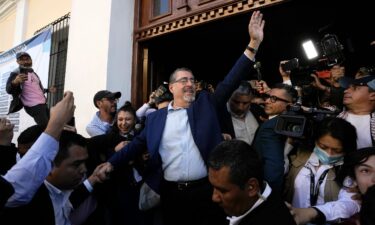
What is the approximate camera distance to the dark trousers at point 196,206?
220 centimetres

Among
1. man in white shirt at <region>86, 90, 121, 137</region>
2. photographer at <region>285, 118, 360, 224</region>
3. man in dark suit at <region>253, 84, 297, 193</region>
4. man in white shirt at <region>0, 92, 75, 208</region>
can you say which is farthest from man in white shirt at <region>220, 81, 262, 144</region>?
man in white shirt at <region>0, 92, 75, 208</region>

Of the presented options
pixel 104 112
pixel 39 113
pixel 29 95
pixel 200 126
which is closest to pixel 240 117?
pixel 200 126

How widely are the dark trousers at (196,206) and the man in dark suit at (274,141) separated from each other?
43 cm

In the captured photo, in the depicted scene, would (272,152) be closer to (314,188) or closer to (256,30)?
(314,188)

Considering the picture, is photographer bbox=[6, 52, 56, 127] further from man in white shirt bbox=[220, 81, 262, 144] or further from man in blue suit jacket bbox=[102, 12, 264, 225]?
man in white shirt bbox=[220, 81, 262, 144]

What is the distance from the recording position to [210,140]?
2.26 m

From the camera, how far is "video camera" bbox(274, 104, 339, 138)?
1919mm

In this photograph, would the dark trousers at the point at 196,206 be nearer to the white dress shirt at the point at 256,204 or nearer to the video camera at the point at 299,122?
the video camera at the point at 299,122

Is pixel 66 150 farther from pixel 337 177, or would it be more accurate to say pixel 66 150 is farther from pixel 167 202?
pixel 337 177

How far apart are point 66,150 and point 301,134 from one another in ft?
4.31

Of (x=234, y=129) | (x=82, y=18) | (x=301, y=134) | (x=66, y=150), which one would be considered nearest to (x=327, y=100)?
(x=234, y=129)

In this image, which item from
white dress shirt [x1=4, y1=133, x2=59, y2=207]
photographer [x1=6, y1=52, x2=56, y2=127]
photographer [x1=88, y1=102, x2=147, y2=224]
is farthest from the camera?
photographer [x1=6, y1=52, x2=56, y2=127]

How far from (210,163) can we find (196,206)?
2.80 feet

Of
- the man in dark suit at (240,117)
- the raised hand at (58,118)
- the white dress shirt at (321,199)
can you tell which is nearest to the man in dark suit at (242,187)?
the white dress shirt at (321,199)
